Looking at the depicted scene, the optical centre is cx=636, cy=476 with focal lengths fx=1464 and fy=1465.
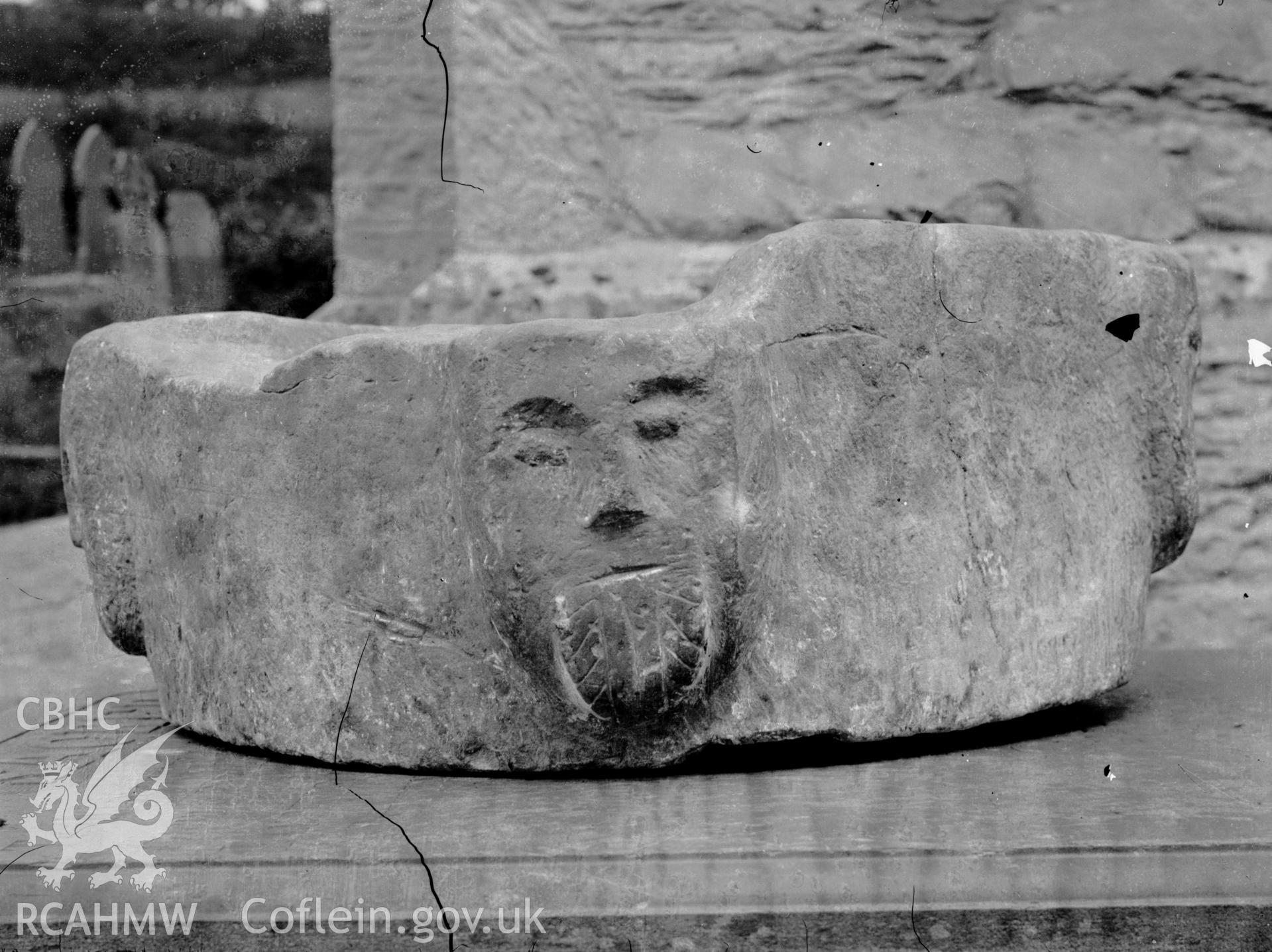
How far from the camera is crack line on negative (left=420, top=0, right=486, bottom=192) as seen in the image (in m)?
3.00

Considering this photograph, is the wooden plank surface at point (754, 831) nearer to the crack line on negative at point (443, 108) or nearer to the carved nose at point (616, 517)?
the carved nose at point (616, 517)

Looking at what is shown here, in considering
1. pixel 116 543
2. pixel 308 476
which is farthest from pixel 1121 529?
pixel 116 543

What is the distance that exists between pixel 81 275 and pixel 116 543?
1.55m

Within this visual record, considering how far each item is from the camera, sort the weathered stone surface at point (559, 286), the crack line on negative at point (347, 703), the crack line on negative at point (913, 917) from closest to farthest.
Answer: the crack line on negative at point (913, 917) < the crack line on negative at point (347, 703) < the weathered stone surface at point (559, 286)

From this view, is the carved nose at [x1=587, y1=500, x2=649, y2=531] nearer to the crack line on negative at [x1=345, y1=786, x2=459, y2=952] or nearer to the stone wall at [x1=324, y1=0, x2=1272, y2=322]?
the crack line on negative at [x1=345, y1=786, x2=459, y2=952]

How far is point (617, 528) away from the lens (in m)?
1.75

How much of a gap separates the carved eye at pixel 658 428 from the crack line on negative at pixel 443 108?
1.38m

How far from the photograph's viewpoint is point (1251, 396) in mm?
2980

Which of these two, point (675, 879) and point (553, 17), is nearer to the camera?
point (675, 879)

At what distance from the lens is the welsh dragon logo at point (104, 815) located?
1.62 meters

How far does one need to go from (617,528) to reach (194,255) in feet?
6.99

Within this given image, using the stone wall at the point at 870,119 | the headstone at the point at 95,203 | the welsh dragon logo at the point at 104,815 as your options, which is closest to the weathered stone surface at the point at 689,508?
the welsh dragon logo at the point at 104,815

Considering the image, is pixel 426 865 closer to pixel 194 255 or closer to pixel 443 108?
pixel 443 108

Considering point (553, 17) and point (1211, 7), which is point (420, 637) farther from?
point (1211, 7)
